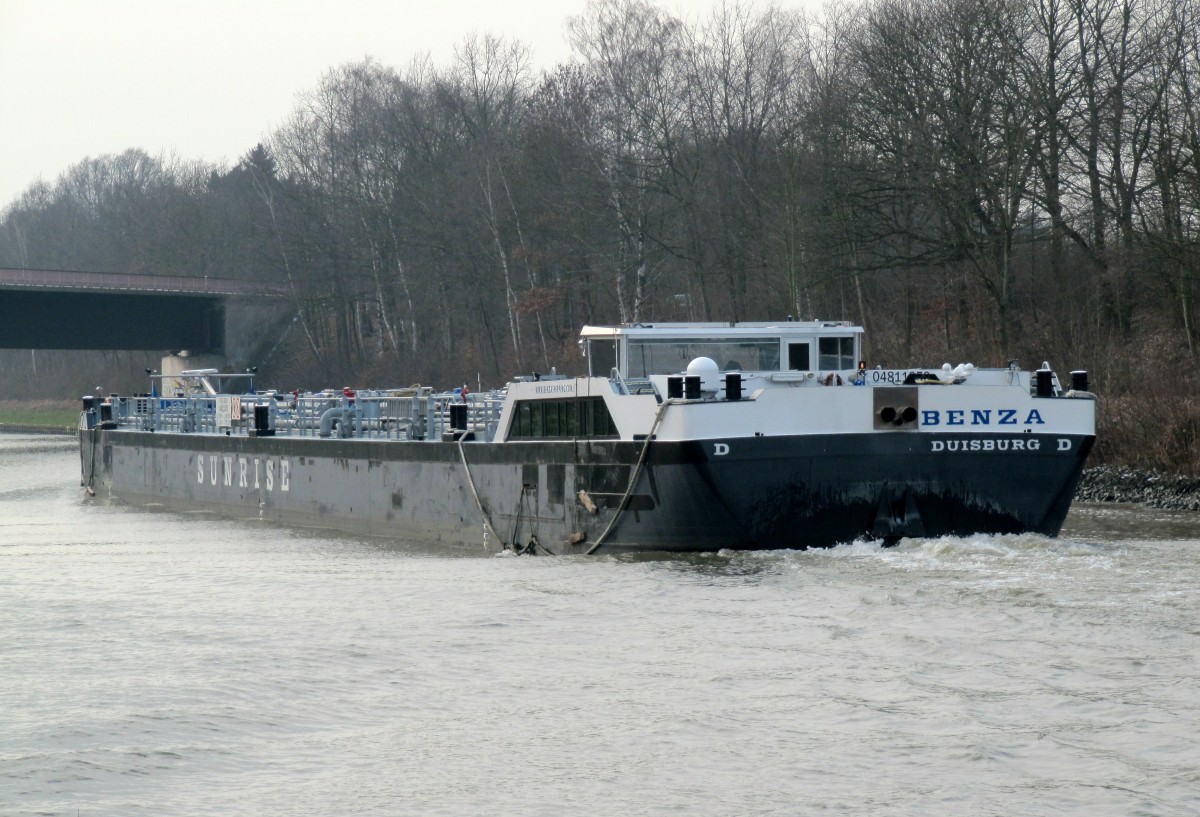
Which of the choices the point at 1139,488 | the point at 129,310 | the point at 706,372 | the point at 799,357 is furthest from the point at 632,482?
the point at 129,310

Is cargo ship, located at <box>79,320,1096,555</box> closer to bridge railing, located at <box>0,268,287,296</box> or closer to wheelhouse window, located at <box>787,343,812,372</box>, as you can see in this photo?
wheelhouse window, located at <box>787,343,812,372</box>

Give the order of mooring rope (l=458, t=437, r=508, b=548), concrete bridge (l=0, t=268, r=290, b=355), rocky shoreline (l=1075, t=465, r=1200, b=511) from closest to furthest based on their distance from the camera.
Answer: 1. mooring rope (l=458, t=437, r=508, b=548)
2. rocky shoreline (l=1075, t=465, r=1200, b=511)
3. concrete bridge (l=0, t=268, r=290, b=355)

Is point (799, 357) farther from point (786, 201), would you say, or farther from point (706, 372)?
point (786, 201)

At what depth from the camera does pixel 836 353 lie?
20812 mm

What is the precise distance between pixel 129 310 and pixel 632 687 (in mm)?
63460

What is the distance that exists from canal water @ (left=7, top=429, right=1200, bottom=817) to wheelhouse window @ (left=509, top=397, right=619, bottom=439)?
1.70 m

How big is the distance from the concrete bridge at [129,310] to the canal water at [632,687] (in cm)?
5248

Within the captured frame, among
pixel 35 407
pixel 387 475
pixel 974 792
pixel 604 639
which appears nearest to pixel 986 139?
pixel 387 475

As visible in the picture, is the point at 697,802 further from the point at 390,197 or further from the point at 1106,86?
the point at 390,197

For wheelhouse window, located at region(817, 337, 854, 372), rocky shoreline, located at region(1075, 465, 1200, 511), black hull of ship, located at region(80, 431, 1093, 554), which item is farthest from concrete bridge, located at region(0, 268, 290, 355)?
wheelhouse window, located at region(817, 337, 854, 372)

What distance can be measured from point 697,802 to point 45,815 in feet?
13.2

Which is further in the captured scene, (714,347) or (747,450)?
(714,347)

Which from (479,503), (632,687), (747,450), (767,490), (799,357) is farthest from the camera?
(479,503)

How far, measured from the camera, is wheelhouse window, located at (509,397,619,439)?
18844mm
